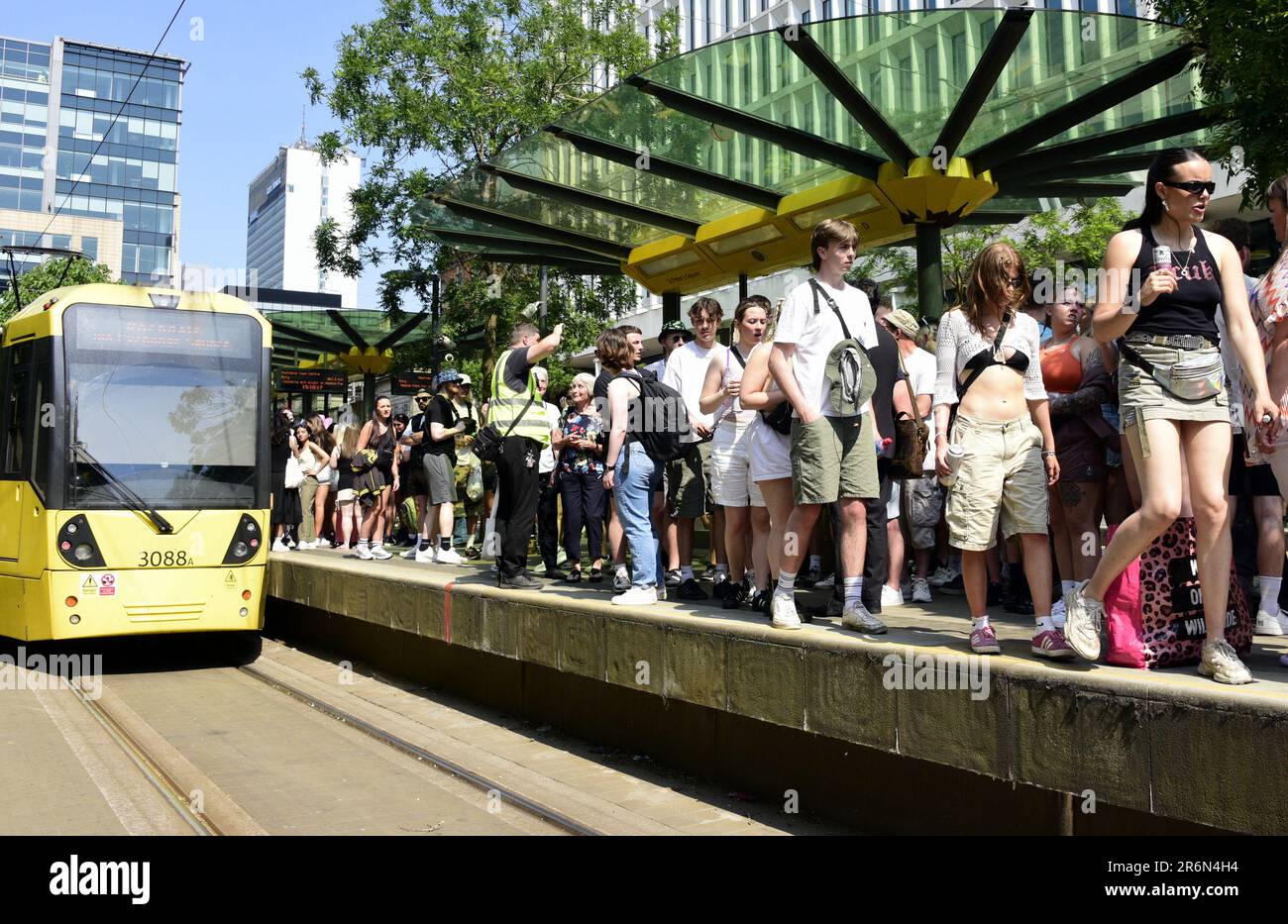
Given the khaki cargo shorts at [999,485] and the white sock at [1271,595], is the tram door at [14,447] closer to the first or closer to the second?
the khaki cargo shorts at [999,485]

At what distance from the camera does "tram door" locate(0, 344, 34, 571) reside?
995 cm

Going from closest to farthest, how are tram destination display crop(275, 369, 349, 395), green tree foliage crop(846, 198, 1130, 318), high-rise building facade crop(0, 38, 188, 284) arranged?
1. green tree foliage crop(846, 198, 1130, 318)
2. tram destination display crop(275, 369, 349, 395)
3. high-rise building facade crop(0, 38, 188, 284)

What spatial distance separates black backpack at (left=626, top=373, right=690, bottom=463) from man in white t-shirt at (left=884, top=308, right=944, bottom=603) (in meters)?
1.45

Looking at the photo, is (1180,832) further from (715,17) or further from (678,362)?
(715,17)

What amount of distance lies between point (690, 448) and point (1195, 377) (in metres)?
4.00

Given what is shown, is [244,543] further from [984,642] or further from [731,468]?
[984,642]

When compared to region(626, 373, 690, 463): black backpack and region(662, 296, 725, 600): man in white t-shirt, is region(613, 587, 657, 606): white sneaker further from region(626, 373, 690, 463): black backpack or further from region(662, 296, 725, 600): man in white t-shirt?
region(626, 373, 690, 463): black backpack

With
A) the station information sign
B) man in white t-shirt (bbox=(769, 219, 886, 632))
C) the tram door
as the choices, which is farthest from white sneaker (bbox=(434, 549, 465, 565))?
the station information sign

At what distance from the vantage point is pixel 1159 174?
4.03m

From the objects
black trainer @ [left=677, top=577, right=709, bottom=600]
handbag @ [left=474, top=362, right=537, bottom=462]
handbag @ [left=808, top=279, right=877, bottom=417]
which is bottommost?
black trainer @ [left=677, top=577, right=709, bottom=600]

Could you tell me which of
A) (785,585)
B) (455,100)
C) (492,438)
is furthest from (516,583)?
(455,100)

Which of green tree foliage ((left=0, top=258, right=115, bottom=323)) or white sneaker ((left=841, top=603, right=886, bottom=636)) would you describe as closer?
white sneaker ((left=841, top=603, right=886, bottom=636))

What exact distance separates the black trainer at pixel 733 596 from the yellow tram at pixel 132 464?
532 centimetres

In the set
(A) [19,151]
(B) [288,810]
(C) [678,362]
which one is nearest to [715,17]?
(C) [678,362]
